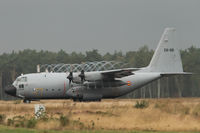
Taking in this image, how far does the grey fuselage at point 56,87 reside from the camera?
130ft

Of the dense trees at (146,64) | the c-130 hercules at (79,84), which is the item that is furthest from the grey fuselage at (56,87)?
the dense trees at (146,64)

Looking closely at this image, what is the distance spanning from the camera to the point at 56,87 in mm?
39844

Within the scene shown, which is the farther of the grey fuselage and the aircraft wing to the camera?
the grey fuselage

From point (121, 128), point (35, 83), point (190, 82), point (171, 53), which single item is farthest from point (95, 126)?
point (190, 82)

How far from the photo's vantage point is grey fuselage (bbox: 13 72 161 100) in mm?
39750

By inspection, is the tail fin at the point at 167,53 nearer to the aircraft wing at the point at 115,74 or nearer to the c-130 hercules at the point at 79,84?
the c-130 hercules at the point at 79,84

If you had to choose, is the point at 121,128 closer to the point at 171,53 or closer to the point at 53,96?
the point at 53,96

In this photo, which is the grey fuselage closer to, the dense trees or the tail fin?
the tail fin

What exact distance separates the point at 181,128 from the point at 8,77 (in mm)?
87493

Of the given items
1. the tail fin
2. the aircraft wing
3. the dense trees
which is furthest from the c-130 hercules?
the dense trees

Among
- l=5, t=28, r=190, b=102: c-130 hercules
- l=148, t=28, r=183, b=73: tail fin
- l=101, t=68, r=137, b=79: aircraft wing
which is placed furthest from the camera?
l=148, t=28, r=183, b=73: tail fin

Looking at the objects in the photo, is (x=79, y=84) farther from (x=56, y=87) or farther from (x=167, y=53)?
(x=167, y=53)

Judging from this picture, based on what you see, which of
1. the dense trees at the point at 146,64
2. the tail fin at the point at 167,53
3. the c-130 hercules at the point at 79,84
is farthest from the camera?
the dense trees at the point at 146,64

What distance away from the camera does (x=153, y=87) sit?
95.8m
